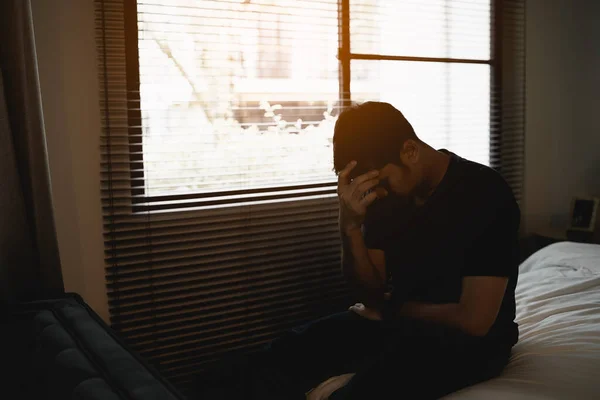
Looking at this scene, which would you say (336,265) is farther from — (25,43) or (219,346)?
(25,43)

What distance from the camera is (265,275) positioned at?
2.58 m

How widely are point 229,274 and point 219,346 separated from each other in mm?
314

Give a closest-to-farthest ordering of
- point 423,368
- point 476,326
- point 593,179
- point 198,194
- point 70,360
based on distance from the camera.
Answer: point 70,360 → point 423,368 → point 476,326 → point 198,194 → point 593,179

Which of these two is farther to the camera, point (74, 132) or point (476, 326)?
point (74, 132)

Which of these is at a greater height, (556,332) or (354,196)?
(354,196)

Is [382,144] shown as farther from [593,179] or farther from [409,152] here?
[593,179]

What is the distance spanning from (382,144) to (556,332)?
0.82m

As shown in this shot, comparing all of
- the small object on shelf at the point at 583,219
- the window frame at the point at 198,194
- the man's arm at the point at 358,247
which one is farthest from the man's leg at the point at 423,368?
the small object on shelf at the point at 583,219

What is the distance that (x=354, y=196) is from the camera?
1950 mm

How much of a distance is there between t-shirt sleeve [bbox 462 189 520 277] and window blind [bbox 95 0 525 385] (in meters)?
1.13

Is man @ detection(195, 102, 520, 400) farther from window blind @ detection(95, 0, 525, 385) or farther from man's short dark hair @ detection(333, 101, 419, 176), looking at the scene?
window blind @ detection(95, 0, 525, 385)

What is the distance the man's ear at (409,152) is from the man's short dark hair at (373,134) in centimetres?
1

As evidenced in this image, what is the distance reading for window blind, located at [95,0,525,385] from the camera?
89.5 inches

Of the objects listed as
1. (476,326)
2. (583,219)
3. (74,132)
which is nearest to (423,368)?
(476,326)
